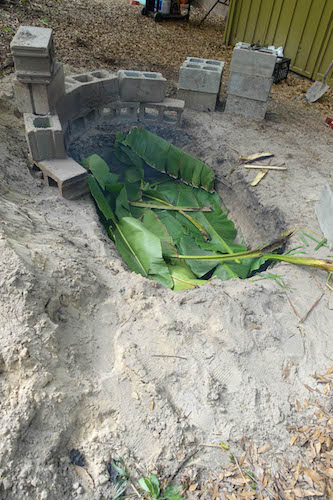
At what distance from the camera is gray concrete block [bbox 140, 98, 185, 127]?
750 cm

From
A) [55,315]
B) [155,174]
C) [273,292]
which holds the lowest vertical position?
[155,174]

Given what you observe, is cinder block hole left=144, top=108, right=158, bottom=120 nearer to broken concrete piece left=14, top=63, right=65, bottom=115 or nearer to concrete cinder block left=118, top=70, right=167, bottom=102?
concrete cinder block left=118, top=70, right=167, bottom=102

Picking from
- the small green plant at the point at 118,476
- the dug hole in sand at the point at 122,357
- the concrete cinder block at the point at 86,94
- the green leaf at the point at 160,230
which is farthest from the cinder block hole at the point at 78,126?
the small green plant at the point at 118,476

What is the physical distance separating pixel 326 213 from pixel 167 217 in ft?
8.05

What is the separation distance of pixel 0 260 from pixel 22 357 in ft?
3.40

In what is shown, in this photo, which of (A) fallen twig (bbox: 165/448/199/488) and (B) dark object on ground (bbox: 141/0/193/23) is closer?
(A) fallen twig (bbox: 165/448/199/488)

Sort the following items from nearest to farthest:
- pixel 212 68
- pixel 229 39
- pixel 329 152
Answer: pixel 329 152, pixel 212 68, pixel 229 39

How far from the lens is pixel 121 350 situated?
141 inches

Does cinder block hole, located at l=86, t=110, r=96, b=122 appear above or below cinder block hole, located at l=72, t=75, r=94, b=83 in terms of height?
below

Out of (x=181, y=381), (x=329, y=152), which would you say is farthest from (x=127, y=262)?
(x=329, y=152)

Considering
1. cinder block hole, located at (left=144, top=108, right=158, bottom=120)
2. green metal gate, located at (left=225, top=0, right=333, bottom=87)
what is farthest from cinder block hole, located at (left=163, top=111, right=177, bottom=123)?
green metal gate, located at (left=225, top=0, right=333, bottom=87)

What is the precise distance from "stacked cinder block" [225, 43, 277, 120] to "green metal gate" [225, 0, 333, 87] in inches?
123

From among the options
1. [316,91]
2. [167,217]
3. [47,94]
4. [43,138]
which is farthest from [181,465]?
[316,91]

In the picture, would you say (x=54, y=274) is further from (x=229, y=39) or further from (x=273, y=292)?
(x=229, y=39)
